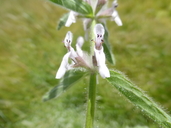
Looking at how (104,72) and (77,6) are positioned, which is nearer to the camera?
(104,72)

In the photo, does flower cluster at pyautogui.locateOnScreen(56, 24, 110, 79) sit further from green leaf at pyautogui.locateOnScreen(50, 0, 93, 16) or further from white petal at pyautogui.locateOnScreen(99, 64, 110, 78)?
green leaf at pyautogui.locateOnScreen(50, 0, 93, 16)

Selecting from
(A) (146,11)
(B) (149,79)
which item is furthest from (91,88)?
(A) (146,11)

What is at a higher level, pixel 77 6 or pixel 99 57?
pixel 77 6

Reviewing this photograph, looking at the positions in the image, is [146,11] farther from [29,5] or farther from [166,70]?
[29,5]

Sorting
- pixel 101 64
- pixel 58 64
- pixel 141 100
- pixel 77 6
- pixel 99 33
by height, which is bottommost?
pixel 141 100

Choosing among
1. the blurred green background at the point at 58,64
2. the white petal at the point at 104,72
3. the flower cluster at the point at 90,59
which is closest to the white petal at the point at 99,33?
the flower cluster at the point at 90,59

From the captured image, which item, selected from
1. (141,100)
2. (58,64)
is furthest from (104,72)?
(58,64)

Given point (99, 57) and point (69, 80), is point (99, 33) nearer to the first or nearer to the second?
point (99, 57)
